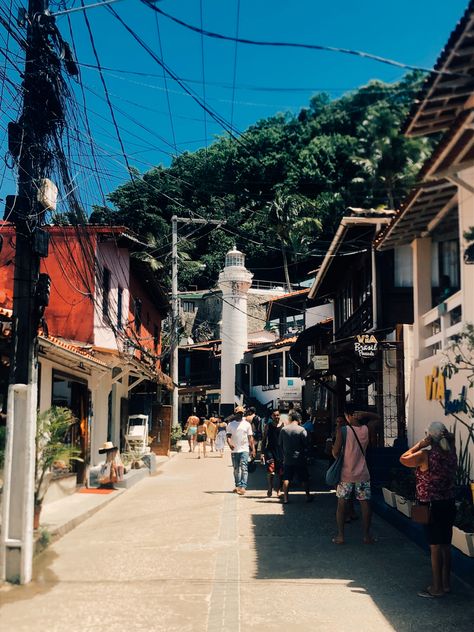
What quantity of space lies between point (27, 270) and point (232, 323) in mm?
39677

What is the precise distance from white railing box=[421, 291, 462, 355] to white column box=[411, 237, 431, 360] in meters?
0.13

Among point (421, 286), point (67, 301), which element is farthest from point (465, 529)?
point (67, 301)

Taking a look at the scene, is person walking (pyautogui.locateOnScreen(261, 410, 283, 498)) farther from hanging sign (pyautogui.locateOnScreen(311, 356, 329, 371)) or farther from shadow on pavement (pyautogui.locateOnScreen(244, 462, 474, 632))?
hanging sign (pyautogui.locateOnScreen(311, 356, 329, 371))

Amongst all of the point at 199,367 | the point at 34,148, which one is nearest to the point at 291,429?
the point at 34,148

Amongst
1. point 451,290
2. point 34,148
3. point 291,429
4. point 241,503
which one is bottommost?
point 241,503

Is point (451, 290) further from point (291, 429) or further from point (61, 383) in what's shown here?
point (61, 383)

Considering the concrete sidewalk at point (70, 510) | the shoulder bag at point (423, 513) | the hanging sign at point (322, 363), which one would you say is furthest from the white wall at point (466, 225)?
the hanging sign at point (322, 363)

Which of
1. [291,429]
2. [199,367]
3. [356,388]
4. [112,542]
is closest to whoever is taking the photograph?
[112,542]

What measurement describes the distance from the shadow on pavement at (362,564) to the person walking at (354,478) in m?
0.29

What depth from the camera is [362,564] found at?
7746 mm

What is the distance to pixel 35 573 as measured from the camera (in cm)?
752

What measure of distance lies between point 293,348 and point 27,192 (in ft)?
71.0

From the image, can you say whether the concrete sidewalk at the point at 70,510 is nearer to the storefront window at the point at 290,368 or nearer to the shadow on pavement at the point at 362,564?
the shadow on pavement at the point at 362,564

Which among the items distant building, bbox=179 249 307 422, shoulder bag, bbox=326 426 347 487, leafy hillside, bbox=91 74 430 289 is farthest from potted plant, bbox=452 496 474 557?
distant building, bbox=179 249 307 422
